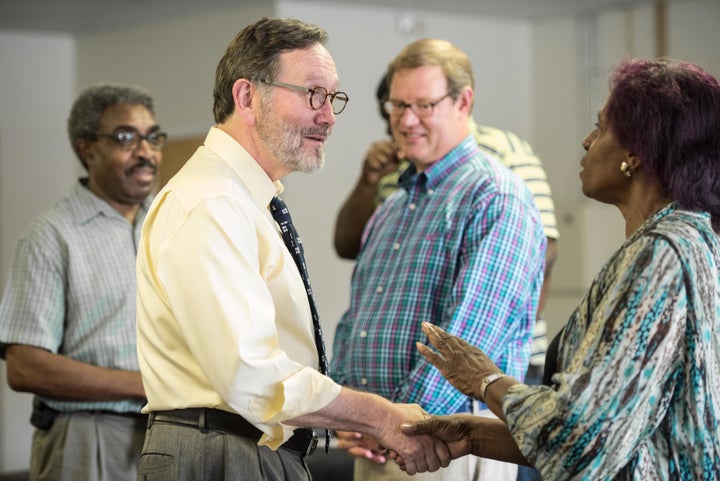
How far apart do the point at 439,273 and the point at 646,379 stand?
44.4 inches

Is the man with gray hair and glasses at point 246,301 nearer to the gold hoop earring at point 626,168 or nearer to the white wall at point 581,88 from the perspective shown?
the gold hoop earring at point 626,168

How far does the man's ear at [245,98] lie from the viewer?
90.0 inches

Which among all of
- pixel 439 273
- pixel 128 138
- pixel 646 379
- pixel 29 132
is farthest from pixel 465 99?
pixel 29 132

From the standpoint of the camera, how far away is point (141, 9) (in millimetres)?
6887

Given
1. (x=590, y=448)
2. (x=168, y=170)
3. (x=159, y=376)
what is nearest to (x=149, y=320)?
(x=159, y=376)

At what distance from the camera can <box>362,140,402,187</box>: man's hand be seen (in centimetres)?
397

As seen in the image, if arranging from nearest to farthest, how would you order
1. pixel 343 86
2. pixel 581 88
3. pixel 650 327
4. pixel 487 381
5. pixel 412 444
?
1. pixel 650 327
2. pixel 487 381
3. pixel 412 444
4. pixel 343 86
5. pixel 581 88

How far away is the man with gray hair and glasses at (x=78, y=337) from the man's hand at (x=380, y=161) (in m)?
1.00

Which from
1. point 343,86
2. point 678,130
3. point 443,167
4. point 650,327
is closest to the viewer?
point 650,327

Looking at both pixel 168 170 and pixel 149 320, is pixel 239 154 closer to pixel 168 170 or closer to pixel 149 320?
pixel 149 320

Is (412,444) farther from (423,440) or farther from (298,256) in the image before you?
(298,256)

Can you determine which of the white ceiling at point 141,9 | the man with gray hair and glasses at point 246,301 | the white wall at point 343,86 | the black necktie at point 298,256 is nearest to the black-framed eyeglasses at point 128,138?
the man with gray hair and glasses at point 246,301

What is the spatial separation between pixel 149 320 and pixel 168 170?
16.9 ft

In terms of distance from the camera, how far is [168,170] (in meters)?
7.17
